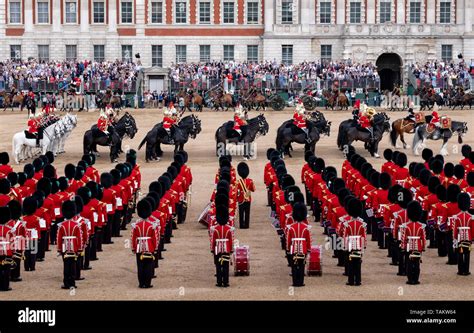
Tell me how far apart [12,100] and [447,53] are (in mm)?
26070

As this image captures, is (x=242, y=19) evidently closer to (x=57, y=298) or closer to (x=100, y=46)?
(x=100, y=46)

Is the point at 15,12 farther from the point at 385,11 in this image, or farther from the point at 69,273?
the point at 69,273

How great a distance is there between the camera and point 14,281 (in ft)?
65.6

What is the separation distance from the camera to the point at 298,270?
760 inches

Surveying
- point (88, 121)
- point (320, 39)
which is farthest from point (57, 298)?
point (320, 39)

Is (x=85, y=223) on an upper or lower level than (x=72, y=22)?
lower

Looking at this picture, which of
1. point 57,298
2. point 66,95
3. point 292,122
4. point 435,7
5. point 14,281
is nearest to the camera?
point 57,298

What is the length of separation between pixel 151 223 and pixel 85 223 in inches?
53.3

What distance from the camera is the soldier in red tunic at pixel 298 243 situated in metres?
19.3

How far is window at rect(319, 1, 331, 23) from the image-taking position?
7038 cm

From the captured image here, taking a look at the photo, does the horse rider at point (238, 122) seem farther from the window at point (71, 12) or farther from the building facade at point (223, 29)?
the window at point (71, 12)

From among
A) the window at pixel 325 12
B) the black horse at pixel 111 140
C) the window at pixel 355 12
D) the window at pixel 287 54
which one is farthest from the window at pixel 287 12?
the black horse at pixel 111 140

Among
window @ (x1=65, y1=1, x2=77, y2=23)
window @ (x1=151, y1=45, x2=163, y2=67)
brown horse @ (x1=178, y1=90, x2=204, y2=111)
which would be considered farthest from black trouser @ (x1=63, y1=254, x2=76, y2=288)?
window @ (x1=65, y1=1, x2=77, y2=23)

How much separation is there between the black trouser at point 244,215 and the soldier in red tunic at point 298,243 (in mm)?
5719
